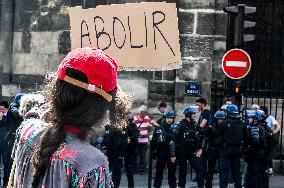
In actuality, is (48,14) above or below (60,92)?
above

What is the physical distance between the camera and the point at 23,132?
2.22 m

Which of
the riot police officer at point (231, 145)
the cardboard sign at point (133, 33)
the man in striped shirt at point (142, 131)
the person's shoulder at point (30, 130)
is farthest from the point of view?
the man in striped shirt at point (142, 131)

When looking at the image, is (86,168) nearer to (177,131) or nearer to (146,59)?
(146,59)

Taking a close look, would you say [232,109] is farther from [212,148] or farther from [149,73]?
[149,73]

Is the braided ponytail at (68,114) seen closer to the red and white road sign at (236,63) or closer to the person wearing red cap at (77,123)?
the person wearing red cap at (77,123)

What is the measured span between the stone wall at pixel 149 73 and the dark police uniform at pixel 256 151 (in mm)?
2541

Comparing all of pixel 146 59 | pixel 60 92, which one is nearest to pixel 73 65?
pixel 60 92

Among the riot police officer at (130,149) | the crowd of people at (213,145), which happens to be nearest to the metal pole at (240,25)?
the crowd of people at (213,145)

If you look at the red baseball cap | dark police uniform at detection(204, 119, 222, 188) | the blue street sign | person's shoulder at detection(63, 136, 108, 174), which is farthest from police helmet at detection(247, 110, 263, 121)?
person's shoulder at detection(63, 136, 108, 174)

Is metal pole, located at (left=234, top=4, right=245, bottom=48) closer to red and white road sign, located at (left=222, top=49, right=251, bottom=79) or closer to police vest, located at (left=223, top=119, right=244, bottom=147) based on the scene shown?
red and white road sign, located at (left=222, top=49, right=251, bottom=79)

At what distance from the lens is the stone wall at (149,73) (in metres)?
12.8

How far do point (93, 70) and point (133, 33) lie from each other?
8457 mm

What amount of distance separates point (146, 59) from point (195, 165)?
7.24ft

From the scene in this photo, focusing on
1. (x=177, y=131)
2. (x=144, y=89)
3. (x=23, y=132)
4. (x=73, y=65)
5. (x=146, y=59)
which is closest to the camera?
(x=73, y=65)
